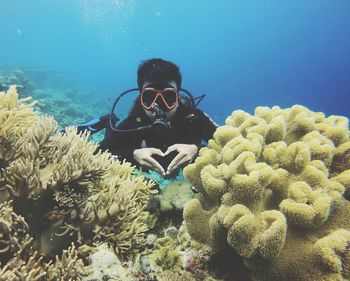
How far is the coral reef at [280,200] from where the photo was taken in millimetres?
1650

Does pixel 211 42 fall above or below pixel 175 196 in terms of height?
above

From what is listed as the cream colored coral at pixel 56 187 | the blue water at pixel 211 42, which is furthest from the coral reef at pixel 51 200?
the blue water at pixel 211 42

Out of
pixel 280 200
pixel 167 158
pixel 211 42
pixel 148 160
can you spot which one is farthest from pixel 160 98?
pixel 211 42

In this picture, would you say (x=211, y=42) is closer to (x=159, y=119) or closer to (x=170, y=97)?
(x=170, y=97)

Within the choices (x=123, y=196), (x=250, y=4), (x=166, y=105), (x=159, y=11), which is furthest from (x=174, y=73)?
(x=159, y=11)

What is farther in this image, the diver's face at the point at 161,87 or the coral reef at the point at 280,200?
the diver's face at the point at 161,87

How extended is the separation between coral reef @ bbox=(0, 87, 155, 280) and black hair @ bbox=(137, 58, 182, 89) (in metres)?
2.22

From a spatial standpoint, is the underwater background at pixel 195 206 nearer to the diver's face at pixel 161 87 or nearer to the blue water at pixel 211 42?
the diver's face at pixel 161 87

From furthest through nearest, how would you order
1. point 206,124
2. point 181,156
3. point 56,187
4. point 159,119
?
point 206,124
point 159,119
point 181,156
point 56,187

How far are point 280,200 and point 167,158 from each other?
167 centimetres

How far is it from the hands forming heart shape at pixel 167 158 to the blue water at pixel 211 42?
85733 mm

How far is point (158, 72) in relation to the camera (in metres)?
4.35

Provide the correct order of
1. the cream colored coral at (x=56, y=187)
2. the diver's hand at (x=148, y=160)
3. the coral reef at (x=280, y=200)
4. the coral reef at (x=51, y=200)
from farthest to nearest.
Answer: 1. the diver's hand at (x=148, y=160)
2. the cream colored coral at (x=56, y=187)
3. the coral reef at (x=51, y=200)
4. the coral reef at (x=280, y=200)

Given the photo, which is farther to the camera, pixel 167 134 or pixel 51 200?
pixel 167 134
